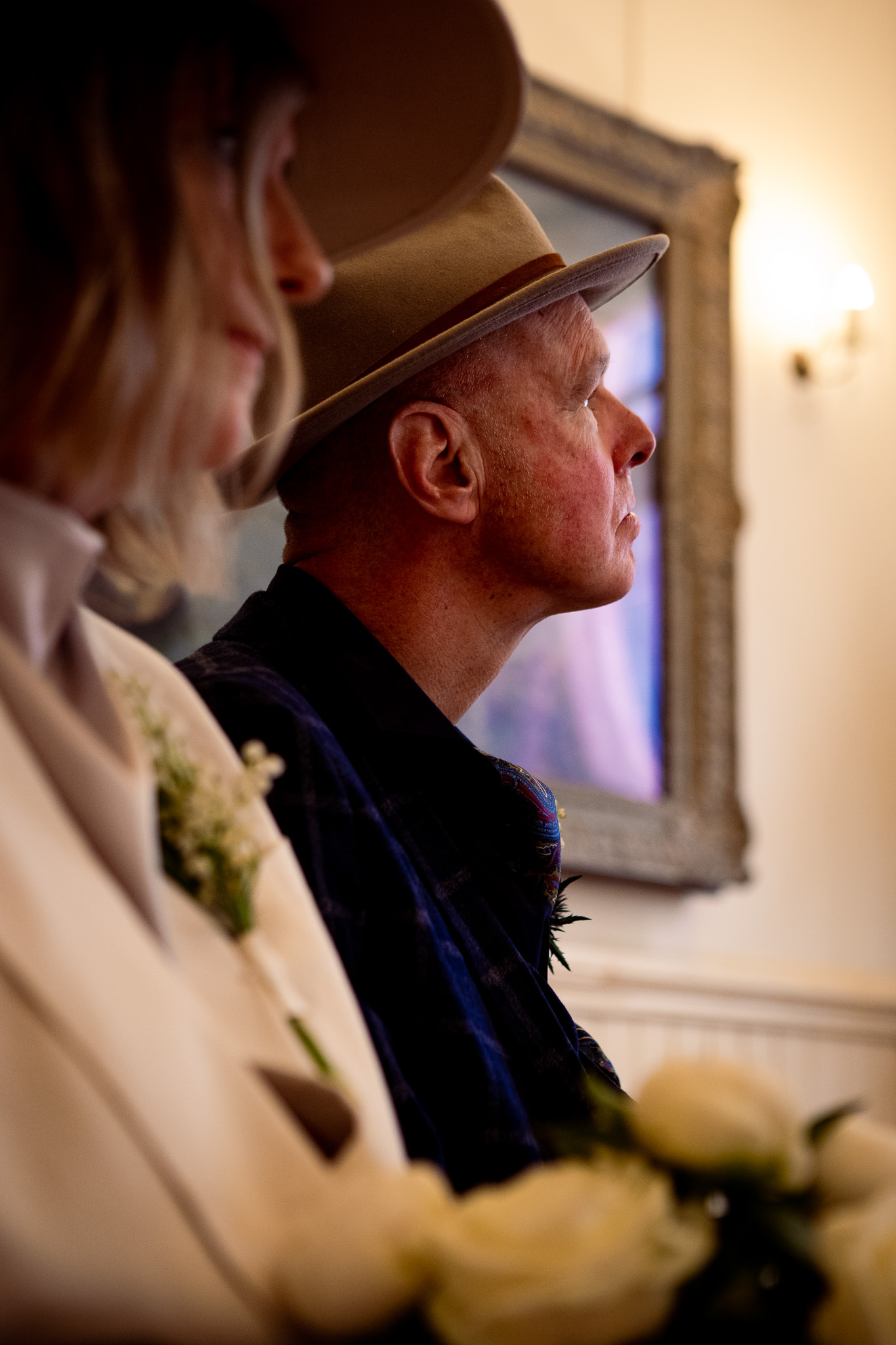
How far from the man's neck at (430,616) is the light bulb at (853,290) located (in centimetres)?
255

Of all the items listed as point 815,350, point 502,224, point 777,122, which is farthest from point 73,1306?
point 777,122

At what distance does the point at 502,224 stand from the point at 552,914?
777 mm

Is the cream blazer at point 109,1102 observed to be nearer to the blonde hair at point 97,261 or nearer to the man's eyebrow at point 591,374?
the blonde hair at point 97,261

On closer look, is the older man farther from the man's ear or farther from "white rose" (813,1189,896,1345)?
"white rose" (813,1189,896,1345)

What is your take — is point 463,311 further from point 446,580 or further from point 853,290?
point 853,290

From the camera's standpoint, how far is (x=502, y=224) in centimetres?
153

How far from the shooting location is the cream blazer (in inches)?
23.5

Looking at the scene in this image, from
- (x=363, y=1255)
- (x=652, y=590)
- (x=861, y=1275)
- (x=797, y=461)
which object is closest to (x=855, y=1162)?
(x=861, y=1275)

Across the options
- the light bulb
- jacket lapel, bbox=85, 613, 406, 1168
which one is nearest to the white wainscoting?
the light bulb

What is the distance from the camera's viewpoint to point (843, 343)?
12.2ft

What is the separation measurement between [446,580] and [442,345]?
26 centimetres

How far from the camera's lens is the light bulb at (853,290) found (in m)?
3.66

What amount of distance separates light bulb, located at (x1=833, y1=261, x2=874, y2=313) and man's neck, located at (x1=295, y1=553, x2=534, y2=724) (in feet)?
8.37

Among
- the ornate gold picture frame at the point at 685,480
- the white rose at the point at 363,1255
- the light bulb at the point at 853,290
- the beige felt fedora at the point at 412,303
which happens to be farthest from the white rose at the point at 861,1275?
the light bulb at the point at 853,290
